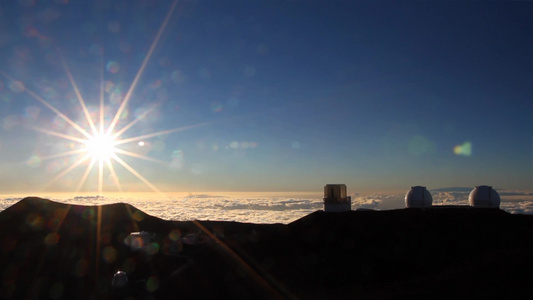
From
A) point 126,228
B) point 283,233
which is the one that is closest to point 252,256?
point 283,233

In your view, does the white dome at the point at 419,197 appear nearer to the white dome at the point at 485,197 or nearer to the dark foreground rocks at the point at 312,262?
the dark foreground rocks at the point at 312,262

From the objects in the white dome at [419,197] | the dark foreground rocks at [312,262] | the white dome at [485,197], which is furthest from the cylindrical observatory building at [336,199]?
the white dome at [485,197]

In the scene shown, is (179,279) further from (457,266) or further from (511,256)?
(511,256)

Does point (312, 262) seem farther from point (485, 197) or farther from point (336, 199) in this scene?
point (485, 197)

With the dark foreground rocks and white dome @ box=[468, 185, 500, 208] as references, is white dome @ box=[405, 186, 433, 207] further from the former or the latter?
white dome @ box=[468, 185, 500, 208]

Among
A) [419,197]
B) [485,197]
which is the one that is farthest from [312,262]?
[485,197]
